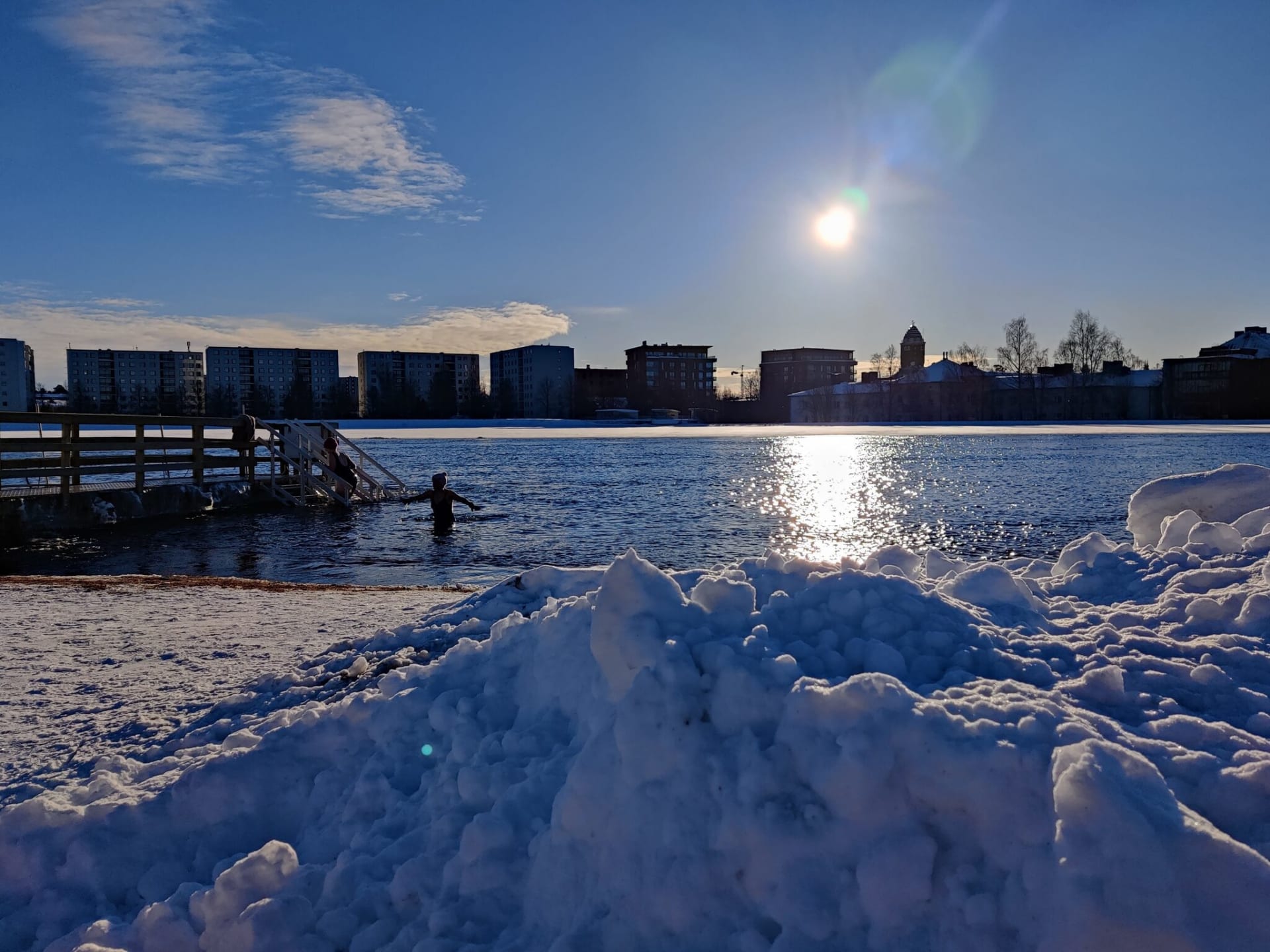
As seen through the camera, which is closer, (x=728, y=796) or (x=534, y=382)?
(x=728, y=796)

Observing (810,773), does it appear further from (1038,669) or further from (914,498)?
(914,498)

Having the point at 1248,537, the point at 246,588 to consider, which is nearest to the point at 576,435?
the point at 246,588

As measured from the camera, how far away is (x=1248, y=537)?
16.3 feet

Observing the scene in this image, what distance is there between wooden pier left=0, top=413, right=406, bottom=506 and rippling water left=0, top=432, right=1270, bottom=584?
5.09 feet

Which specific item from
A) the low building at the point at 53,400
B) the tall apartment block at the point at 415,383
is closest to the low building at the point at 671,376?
the tall apartment block at the point at 415,383

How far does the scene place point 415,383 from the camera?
158 metres

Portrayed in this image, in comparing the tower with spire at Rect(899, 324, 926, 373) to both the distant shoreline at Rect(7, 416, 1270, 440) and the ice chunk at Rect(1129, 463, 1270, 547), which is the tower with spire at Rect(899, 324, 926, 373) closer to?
the distant shoreline at Rect(7, 416, 1270, 440)

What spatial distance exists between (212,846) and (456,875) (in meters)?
1.26

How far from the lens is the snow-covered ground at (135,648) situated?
439 cm

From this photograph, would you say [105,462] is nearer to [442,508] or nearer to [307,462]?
[307,462]

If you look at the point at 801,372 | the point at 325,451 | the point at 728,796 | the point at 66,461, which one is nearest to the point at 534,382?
the point at 801,372

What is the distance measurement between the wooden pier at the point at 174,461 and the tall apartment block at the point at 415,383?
93.8 m

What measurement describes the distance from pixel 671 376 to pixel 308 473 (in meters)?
142

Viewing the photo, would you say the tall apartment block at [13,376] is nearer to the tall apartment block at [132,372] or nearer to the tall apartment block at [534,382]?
the tall apartment block at [132,372]
